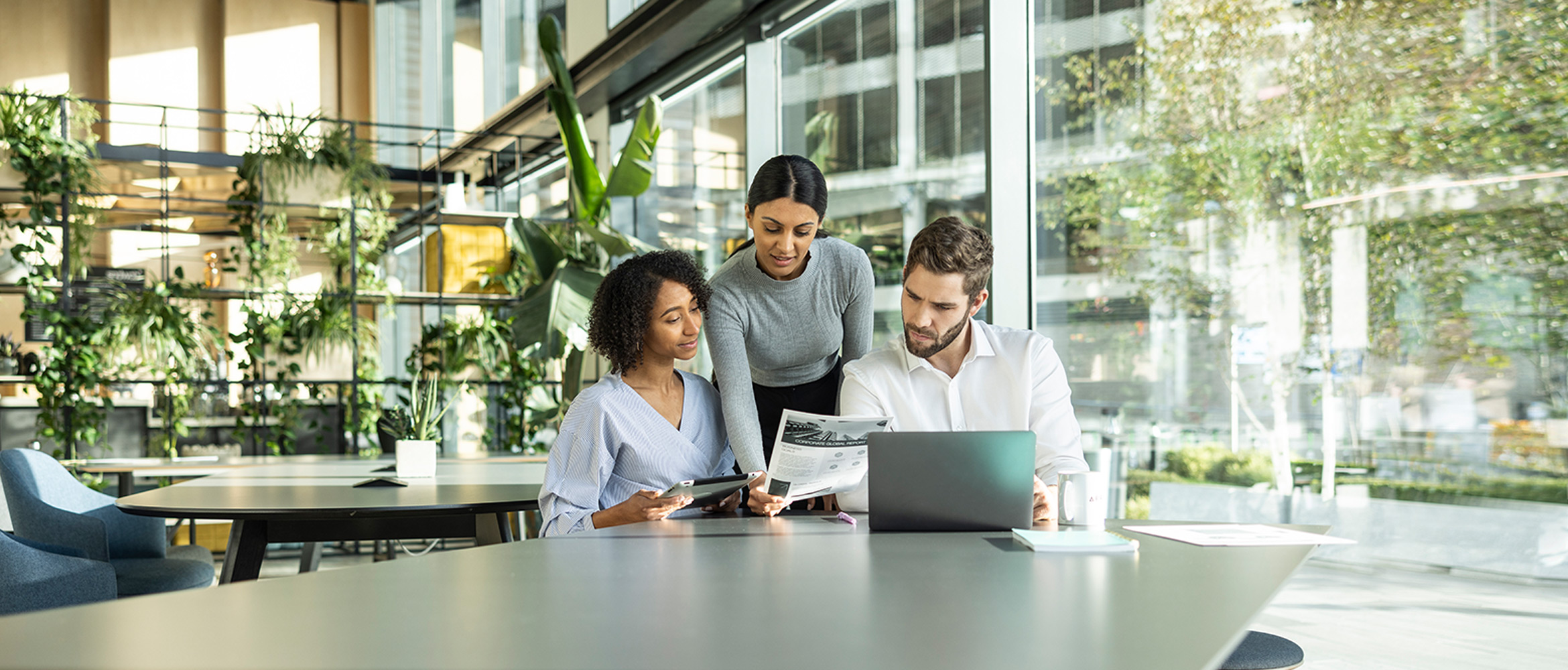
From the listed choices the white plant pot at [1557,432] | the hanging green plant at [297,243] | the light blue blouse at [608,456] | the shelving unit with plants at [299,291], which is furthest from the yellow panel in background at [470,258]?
the white plant pot at [1557,432]

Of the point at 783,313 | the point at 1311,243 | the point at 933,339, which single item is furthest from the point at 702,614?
the point at 1311,243

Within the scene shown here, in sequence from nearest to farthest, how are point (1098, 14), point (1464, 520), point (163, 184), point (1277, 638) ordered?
point (1277, 638) → point (1464, 520) → point (1098, 14) → point (163, 184)

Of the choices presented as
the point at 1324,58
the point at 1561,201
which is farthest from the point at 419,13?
the point at 1561,201

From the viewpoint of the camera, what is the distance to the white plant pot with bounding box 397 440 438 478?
3.42 m

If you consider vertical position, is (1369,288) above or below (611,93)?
below

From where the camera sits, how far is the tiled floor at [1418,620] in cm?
301

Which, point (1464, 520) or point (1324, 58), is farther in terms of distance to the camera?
point (1324, 58)

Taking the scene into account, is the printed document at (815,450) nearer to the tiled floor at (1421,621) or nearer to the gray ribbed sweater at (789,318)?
the gray ribbed sweater at (789,318)

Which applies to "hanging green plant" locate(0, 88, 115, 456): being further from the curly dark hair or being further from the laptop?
the laptop

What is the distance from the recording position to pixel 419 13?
440 inches

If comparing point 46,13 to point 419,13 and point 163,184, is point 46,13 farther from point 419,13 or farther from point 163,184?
point 163,184

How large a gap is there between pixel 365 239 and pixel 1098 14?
4562 mm

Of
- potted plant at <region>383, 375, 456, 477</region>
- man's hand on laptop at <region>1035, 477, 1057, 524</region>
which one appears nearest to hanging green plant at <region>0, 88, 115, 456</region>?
potted plant at <region>383, 375, 456, 477</region>

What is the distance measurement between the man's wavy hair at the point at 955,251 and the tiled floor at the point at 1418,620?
1500 mm
